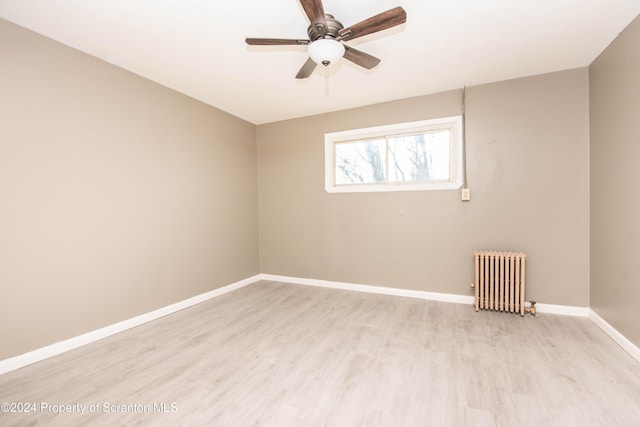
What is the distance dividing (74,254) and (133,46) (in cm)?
189

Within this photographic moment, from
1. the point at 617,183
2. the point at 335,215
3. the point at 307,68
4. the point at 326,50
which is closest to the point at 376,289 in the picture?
the point at 335,215

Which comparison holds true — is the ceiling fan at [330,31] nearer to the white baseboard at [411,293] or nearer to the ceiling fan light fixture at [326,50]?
the ceiling fan light fixture at [326,50]

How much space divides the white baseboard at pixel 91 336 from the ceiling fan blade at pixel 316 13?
10.3ft

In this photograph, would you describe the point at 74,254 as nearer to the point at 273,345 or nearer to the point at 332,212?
the point at 273,345

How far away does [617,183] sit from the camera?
225 cm

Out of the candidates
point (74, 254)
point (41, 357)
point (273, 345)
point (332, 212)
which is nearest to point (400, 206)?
point (332, 212)

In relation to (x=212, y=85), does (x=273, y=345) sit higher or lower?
lower

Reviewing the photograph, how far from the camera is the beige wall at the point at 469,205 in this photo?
2.79m

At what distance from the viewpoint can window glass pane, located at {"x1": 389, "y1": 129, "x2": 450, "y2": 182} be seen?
338 cm

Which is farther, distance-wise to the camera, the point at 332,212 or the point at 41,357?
the point at 332,212

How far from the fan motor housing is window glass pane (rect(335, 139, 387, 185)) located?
6.81ft

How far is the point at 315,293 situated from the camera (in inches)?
146

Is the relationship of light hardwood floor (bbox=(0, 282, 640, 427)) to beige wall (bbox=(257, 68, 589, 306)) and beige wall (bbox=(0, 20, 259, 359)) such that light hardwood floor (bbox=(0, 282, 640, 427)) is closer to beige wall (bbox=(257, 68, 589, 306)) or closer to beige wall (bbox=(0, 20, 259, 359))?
beige wall (bbox=(0, 20, 259, 359))

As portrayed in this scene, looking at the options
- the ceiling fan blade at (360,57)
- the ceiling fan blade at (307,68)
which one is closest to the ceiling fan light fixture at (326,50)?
the ceiling fan blade at (360,57)
